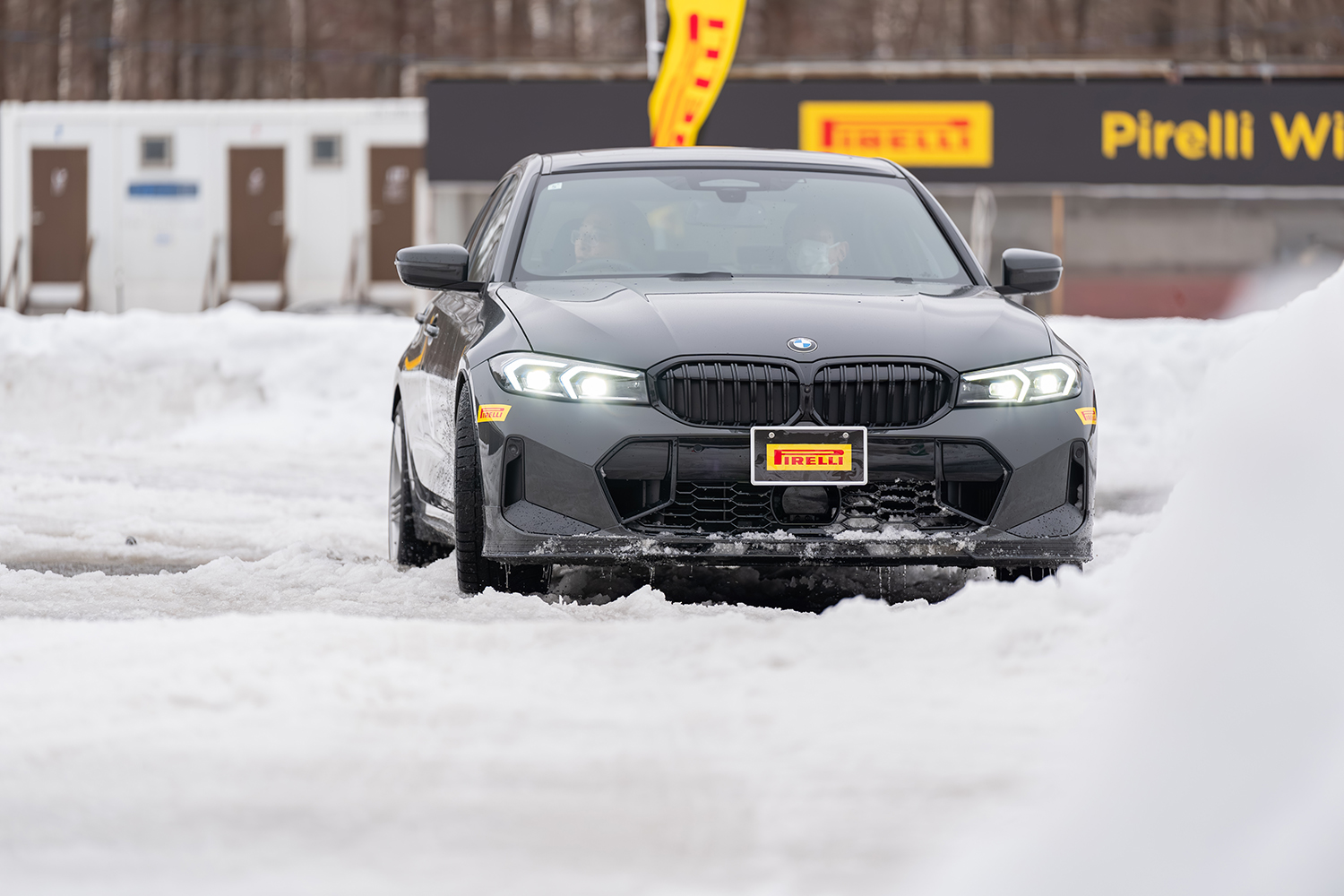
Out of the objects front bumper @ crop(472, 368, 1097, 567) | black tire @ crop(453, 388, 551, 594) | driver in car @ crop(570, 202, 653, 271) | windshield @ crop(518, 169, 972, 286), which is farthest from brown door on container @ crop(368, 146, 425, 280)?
front bumper @ crop(472, 368, 1097, 567)

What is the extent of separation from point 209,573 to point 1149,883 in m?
4.37

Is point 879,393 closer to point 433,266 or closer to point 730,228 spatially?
point 730,228

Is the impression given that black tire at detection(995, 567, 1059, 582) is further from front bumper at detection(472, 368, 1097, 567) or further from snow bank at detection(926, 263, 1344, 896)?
snow bank at detection(926, 263, 1344, 896)

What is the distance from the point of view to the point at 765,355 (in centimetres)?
530

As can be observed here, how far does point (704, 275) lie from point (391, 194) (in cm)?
2309

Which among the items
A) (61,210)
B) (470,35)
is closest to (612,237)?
(61,210)

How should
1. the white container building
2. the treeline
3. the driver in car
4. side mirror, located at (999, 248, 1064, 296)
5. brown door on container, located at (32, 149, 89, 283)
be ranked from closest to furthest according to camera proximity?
the driver in car < side mirror, located at (999, 248, 1064, 296) < the white container building < brown door on container, located at (32, 149, 89, 283) < the treeline

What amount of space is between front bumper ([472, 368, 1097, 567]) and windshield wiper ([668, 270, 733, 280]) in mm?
995

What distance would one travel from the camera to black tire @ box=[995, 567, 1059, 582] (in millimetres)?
5707

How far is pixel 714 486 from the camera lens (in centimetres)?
526

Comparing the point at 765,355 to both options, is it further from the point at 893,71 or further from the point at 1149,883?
the point at 893,71

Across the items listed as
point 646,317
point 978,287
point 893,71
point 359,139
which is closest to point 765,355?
point 646,317

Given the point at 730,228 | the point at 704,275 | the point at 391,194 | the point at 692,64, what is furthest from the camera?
the point at 391,194

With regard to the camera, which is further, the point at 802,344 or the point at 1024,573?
the point at 1024,573
